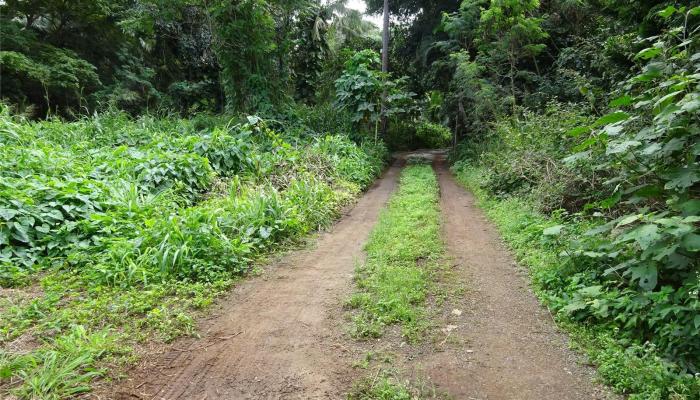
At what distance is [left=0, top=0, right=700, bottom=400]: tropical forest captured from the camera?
8.69 feet

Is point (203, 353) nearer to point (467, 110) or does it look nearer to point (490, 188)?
point (490, 188)

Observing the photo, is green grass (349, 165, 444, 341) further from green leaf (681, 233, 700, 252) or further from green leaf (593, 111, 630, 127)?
green leaf (593, 111, 630, 127)

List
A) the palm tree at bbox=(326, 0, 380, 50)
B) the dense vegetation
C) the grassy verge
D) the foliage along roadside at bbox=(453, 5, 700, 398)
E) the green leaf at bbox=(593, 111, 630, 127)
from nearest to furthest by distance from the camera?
1. the grassy verge
2. the foliage along roadside at bbox=(453, 5, 700, 398)
3. the dense vegetation
4. the green leaf at bbox=(593, 111, 630, 127)
5. the palm tree at bbox=(326, 0, 380, 50)

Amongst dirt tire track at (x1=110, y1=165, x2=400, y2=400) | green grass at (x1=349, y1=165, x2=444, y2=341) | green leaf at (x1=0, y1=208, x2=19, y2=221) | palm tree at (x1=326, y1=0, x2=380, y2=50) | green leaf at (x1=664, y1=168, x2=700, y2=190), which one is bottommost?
dirt tire track at (x1=110, y1=165, x2=400, y2=400)

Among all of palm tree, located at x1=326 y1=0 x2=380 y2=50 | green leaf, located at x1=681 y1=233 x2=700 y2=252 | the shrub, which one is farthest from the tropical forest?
the shrub

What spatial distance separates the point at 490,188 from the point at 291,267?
5268 mm

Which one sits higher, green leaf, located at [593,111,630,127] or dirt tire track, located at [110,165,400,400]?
green leaf, located at [593,111,630,127]

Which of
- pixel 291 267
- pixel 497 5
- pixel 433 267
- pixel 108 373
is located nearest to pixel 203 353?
pixel 108 373

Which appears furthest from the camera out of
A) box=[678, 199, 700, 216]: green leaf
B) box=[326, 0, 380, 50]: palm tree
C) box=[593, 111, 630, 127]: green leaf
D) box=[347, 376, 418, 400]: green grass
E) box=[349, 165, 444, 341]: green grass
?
box=[326, 0, 380, 50]: palm tree

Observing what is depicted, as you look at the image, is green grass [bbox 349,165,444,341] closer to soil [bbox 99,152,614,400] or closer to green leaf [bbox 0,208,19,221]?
soil [bbox 99,152,614,400]

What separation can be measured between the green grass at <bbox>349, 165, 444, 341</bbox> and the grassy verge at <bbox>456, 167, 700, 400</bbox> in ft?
3.40

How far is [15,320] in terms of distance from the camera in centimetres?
318

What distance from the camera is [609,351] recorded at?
276 cm

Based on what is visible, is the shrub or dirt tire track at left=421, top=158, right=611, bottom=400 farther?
the shrub
